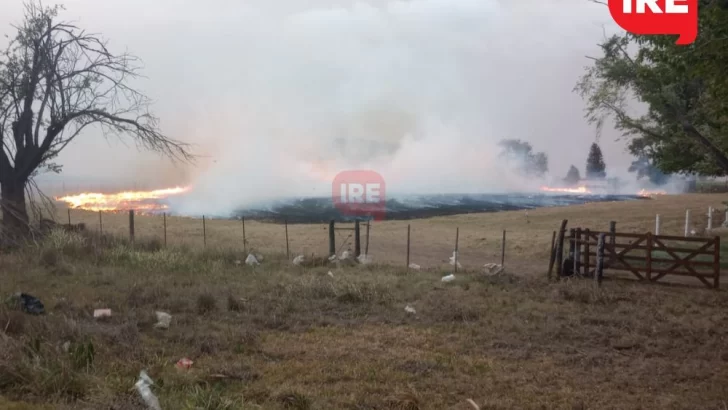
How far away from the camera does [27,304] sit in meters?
9.05

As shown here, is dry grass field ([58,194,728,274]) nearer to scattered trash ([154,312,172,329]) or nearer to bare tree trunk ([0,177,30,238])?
bare tree trunk ([0,177,30,238])

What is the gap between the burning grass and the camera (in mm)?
5961

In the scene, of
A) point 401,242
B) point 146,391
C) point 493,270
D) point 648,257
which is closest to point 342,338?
point 146,391

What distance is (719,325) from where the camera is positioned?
9797mm

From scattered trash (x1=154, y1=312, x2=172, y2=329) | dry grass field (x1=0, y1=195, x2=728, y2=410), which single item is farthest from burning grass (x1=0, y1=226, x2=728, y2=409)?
scattered trash (x1=154, y1=312, x2=172, y2=329)

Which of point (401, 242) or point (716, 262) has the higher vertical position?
point (716, 262)

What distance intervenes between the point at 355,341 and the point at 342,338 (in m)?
0.31

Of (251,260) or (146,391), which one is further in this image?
(251,260)

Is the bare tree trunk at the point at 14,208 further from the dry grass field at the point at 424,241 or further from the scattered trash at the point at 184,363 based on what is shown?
the scattered trash at the point at 184,363

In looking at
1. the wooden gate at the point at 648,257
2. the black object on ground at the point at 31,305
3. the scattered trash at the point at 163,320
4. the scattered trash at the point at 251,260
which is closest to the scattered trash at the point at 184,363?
the scattered trash at the point at 163,320

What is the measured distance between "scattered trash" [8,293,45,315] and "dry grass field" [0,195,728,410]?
1.19 ft

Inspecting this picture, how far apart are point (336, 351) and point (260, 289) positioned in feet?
16.0

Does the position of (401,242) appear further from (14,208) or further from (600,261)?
(14,208)

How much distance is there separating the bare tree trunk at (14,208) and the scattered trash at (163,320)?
7.57 m
